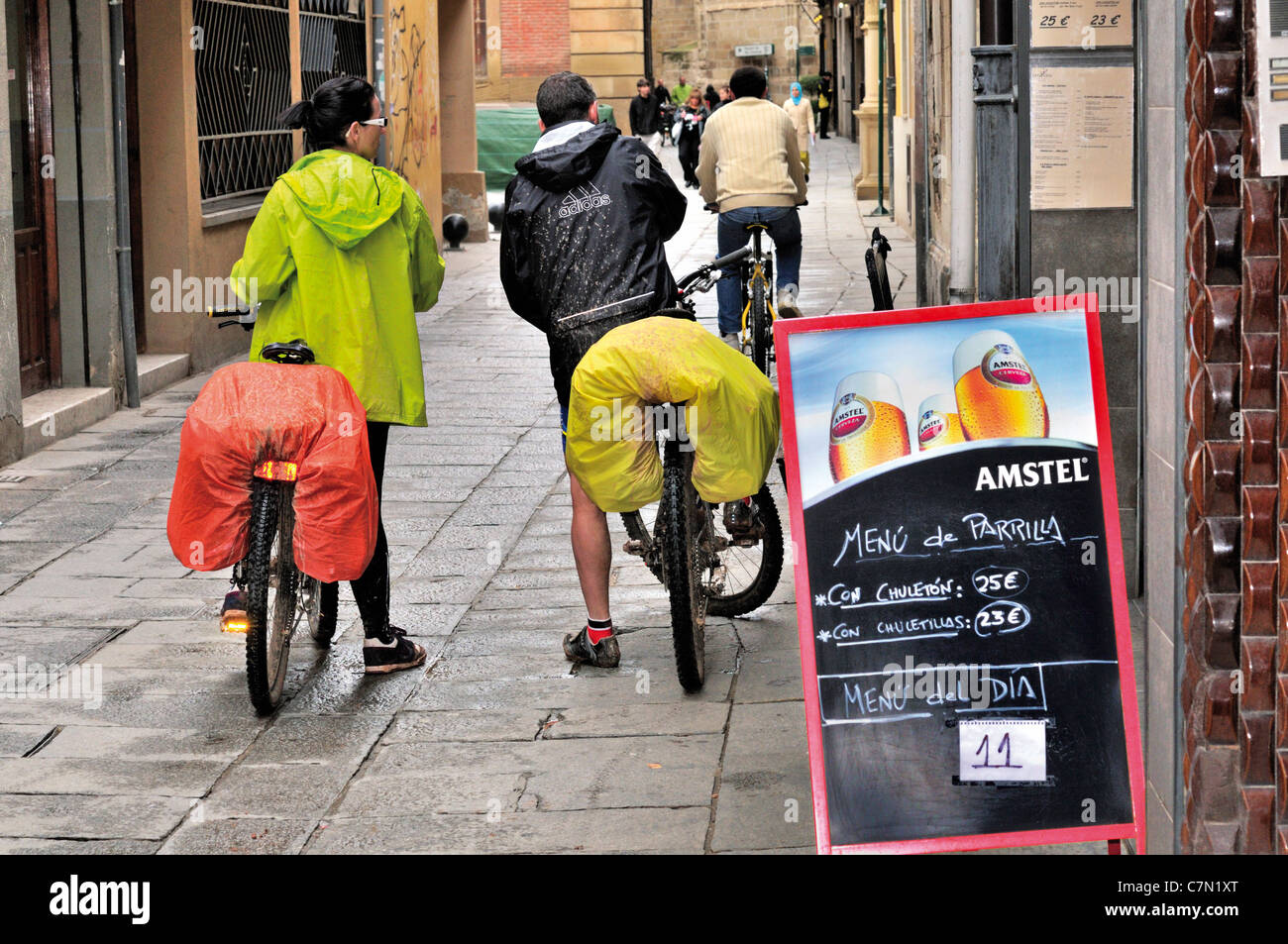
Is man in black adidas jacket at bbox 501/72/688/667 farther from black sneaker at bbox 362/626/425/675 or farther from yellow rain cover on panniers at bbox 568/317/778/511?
black sneaker at bbox 362/626/425/675

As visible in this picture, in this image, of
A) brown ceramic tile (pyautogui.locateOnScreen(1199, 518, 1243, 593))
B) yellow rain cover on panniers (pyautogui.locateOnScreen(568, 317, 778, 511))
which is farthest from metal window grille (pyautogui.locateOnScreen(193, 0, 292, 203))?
brown ceramic tile (pyautogui.locateOnScreen(1199, 518, 1243, 593))

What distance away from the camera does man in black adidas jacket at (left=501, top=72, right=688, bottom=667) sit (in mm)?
5625

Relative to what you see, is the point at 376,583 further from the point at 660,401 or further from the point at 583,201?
the point at 583,201

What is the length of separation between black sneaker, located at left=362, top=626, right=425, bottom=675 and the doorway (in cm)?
496

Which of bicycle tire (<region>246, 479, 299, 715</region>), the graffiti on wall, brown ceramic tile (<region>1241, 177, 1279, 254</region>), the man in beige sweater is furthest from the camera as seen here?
the graffiti on wall

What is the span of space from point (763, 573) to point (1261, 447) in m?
2.97

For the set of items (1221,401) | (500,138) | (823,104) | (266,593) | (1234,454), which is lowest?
(266,593)

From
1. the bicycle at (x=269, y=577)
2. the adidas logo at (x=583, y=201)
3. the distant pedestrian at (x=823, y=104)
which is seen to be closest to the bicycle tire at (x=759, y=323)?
the adidas logo at (x=583, y=201)

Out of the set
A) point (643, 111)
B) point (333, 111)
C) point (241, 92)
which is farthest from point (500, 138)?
point (333, 111)

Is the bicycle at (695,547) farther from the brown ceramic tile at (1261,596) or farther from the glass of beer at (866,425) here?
the brown ceramic tile at (1261,596)

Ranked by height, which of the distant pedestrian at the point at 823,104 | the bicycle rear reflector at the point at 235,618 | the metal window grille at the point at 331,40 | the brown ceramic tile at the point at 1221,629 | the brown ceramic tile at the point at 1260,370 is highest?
the distant pedestrian at the point at 823,104

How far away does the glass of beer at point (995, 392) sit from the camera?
372 centimetres

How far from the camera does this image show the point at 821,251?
1920 cm

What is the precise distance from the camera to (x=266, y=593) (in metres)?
5.11
